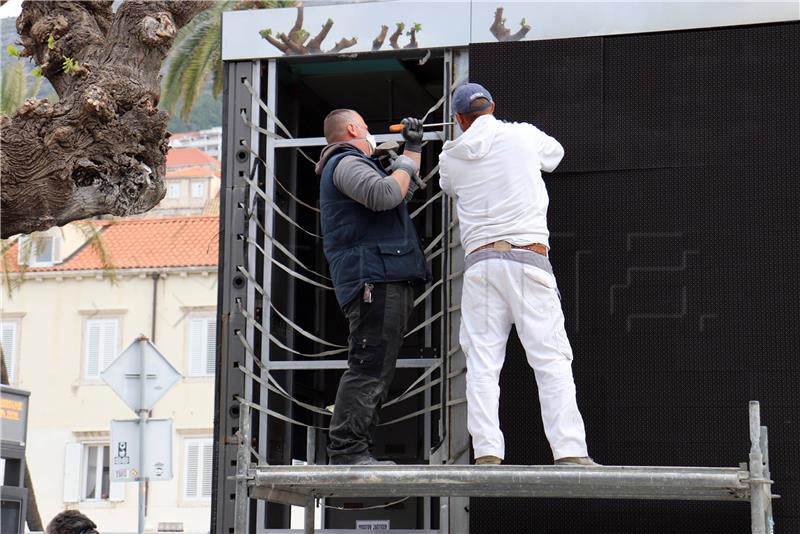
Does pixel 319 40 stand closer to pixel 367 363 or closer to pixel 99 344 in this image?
pixel 367 363

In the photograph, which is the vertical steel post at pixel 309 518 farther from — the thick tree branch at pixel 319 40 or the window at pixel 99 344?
the window at pixel 99 344

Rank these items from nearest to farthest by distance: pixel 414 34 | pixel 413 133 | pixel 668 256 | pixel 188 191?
1. pixel 413 133
2. pixel 668 256
3. pixel 414 34
4. pixel 188 191

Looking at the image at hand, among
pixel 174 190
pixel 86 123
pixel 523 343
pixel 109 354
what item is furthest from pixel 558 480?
pixel 174 190

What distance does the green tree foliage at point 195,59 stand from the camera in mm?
22344

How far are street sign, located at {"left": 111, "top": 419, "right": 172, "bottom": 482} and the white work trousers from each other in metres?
5.23

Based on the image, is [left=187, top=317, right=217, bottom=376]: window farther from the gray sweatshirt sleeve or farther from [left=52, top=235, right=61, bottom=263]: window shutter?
the gray sweatshirt sleeve

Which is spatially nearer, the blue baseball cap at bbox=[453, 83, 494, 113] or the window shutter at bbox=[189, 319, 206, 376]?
the blue baseball cap at bbox=[453, 83, 494, 113]

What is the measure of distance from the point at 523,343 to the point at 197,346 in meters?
32.5

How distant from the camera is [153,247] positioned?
38719 mm

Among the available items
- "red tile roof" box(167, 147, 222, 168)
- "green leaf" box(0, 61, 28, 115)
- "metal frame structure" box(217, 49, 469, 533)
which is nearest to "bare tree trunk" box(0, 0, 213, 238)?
"metal frame structure" box(217, 49, 469, 533)

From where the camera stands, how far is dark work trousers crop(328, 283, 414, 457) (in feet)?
19.8

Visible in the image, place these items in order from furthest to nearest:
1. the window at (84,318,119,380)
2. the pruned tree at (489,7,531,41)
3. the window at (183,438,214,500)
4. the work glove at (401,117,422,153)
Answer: the window at (84,318,119,380) → the window at (183,438,214,500) → the pruned tree at (489,7,531,41) → the work glove at (401,117,422,153)

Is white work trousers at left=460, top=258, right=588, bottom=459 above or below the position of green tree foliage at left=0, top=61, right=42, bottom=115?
below

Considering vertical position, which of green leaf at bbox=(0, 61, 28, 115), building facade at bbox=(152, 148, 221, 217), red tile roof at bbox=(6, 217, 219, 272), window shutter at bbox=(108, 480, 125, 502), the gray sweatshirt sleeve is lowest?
window shutter at bbox=(108, 480, 125, 502)
